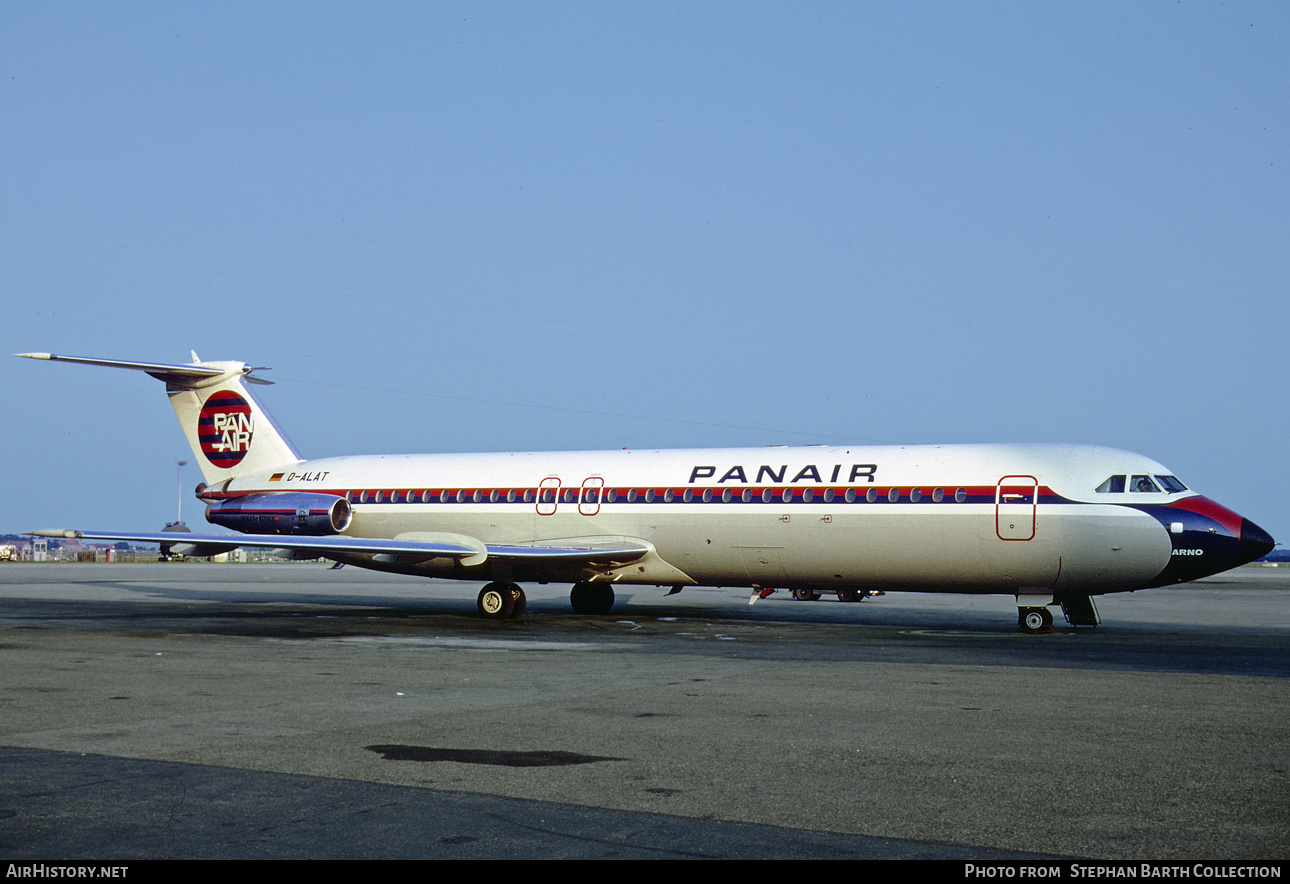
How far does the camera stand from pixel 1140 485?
72.4ft

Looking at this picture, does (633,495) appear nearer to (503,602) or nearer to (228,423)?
(503,602)

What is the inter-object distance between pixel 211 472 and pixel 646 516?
12.9 m

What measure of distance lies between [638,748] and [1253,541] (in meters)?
15.8

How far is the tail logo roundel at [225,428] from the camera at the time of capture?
31672 millimetres

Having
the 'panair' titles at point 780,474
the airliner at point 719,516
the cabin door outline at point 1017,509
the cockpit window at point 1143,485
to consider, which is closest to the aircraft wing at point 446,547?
the airliner at point 719,516

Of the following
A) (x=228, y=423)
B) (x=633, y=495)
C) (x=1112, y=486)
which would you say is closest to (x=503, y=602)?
(x=633, y=495)

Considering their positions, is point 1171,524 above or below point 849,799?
above

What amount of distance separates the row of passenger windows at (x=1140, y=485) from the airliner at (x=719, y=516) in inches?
1.0

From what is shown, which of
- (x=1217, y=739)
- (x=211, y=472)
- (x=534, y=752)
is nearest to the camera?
(x=534, y=752)

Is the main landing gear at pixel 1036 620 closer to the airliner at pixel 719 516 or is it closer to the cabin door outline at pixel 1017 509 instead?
the airliner at pixel 719 516

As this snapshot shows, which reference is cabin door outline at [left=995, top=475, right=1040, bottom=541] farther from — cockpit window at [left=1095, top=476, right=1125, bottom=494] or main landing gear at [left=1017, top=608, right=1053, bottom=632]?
main landing gear at [left=1017, top=608, right=1053, bottom=632]

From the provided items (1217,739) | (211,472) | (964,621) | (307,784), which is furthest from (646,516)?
(307,784)
